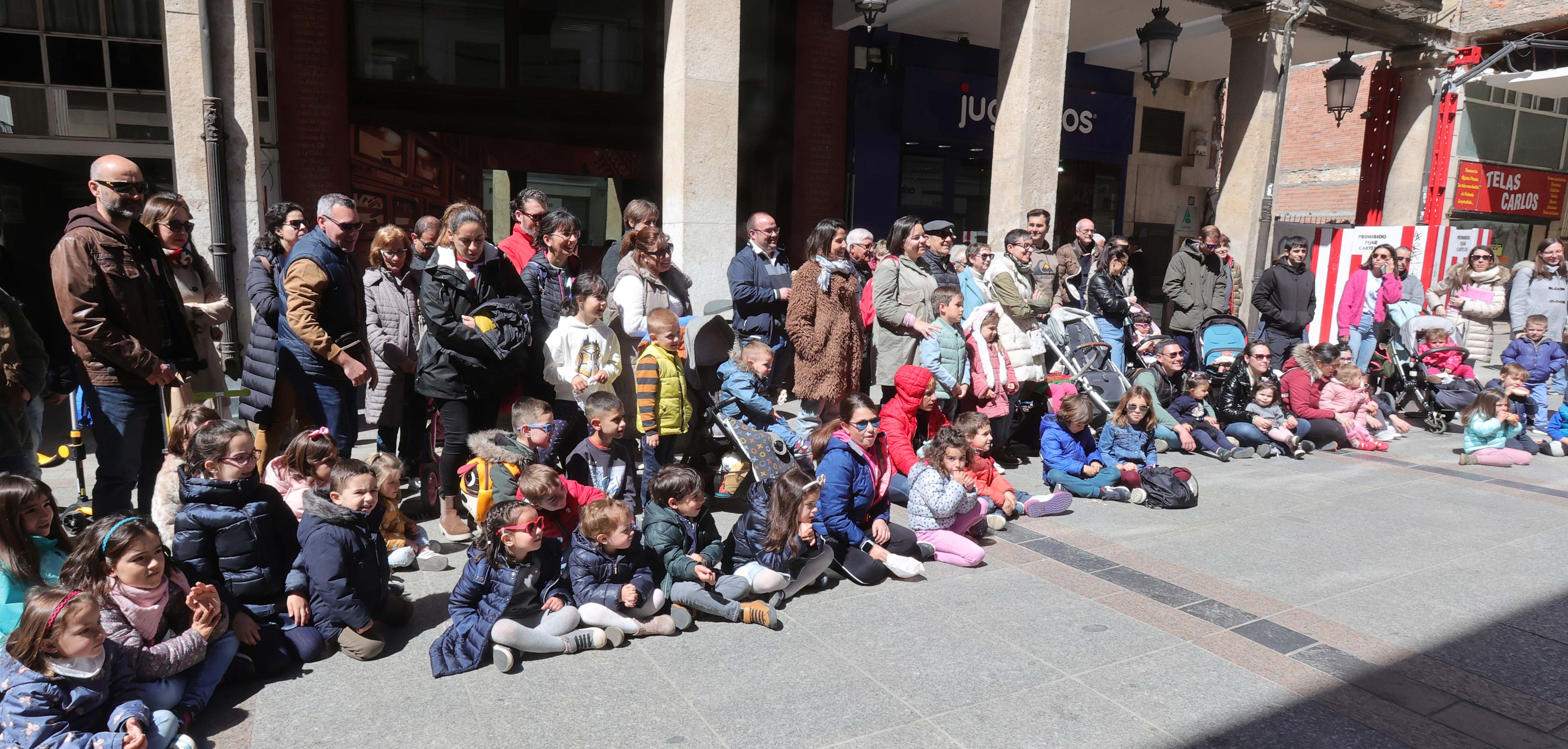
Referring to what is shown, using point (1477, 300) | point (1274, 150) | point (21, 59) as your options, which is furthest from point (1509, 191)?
point (21, 59)

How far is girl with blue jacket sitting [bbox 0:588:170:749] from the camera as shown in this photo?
2719mm

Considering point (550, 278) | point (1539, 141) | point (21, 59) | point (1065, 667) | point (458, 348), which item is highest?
point (1539, 141)

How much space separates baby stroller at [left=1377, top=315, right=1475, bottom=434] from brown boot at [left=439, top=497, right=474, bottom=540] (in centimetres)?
933

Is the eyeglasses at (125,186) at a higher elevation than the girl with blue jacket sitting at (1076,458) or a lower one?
higher

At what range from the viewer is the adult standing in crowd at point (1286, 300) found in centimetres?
958

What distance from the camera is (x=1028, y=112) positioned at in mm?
9852

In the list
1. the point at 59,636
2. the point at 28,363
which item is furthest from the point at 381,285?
the point at 59,636

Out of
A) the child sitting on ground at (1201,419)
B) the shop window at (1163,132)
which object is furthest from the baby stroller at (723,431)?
the shop window at (1163,132)

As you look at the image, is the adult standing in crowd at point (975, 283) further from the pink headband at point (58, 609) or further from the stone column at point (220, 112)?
the pink headband at point (58, 609)

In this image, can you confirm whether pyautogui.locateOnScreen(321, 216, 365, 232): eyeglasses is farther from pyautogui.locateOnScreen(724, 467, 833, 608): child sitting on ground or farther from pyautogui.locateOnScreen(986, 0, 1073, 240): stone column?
pyautogui.locateOnScreen(986, 0, 1073, 240): stone column

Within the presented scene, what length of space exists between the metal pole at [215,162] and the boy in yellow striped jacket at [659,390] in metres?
3.34

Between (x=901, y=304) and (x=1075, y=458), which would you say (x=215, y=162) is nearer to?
(x=901, y=304)

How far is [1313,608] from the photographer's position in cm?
450

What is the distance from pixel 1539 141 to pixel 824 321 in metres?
20.9
